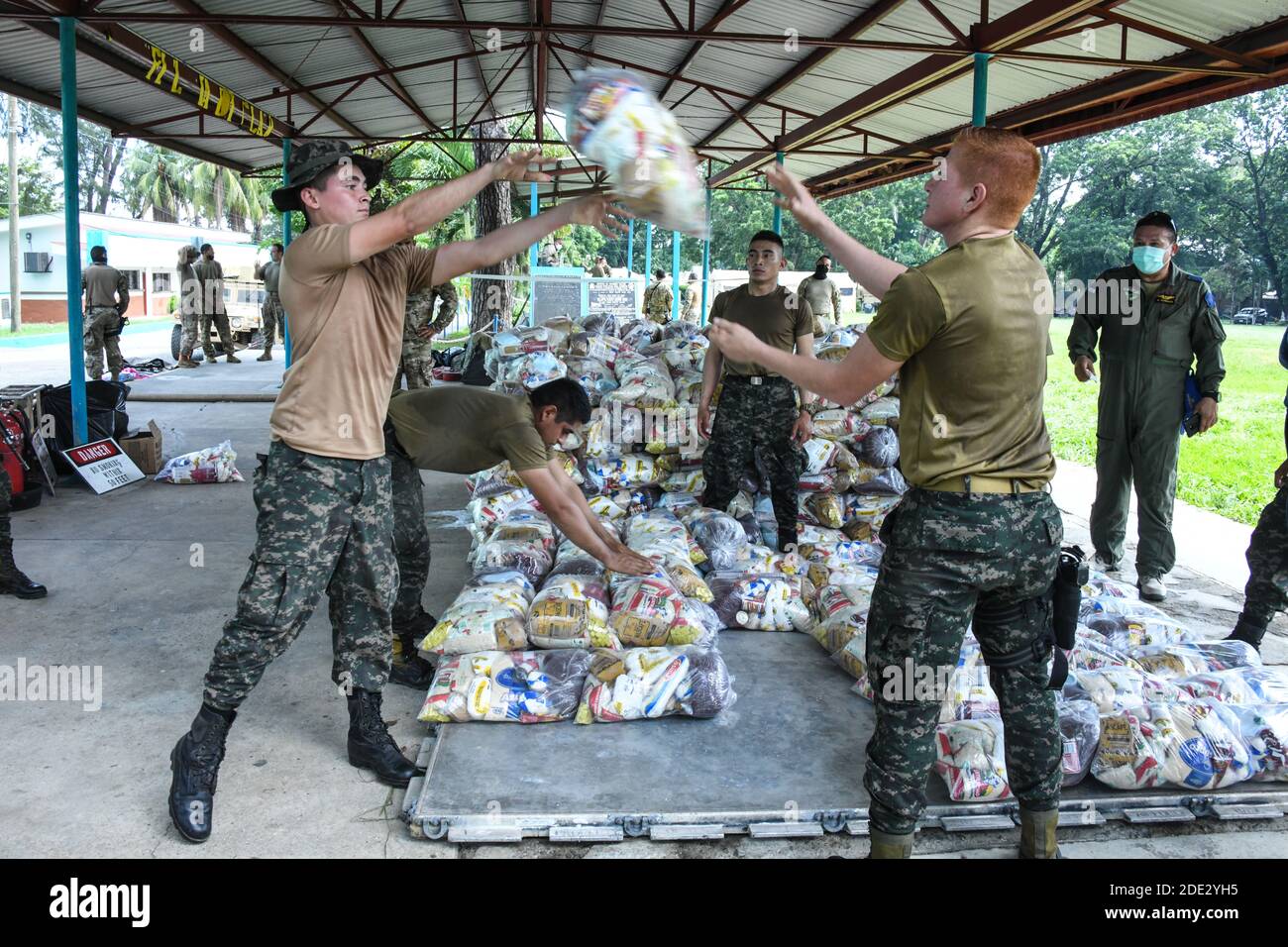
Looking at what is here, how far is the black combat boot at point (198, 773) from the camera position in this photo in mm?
2666

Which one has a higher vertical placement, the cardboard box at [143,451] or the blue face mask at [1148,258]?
the blue face mask at [1148,258]

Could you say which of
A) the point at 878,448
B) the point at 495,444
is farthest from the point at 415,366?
the point at 495,444

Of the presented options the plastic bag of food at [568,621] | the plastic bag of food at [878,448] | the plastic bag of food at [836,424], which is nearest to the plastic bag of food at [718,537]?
the plastic bag of food at [568,621]

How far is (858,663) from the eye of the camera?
371 cm

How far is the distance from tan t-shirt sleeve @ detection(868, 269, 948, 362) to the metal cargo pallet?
139 centimetres

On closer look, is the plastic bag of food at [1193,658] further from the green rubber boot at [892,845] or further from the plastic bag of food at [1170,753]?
the green rubber boot at [892,845]

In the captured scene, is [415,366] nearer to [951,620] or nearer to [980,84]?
[980,84]

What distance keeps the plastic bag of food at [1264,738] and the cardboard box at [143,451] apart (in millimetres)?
7425

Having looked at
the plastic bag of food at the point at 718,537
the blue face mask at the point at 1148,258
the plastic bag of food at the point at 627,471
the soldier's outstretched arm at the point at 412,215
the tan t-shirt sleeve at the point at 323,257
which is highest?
the blue face mask at the point at 1148,258

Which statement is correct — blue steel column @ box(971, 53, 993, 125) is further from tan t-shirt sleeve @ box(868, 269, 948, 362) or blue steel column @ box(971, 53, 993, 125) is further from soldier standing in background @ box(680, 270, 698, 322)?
soldier standing in background @ box(680, 270, 698, 322)

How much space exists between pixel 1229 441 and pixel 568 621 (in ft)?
36.6

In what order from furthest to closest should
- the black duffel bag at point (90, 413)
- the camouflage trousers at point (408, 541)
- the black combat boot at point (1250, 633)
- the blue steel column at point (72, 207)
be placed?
the black duffel bag at point (90, 413)
the blue steel column at point (72, 207)
the black combat boot at point (1250, 633)
the camouflage trousers at point (408, 541)

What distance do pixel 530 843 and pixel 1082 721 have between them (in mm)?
1762

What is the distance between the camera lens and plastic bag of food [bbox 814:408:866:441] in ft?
19.9
